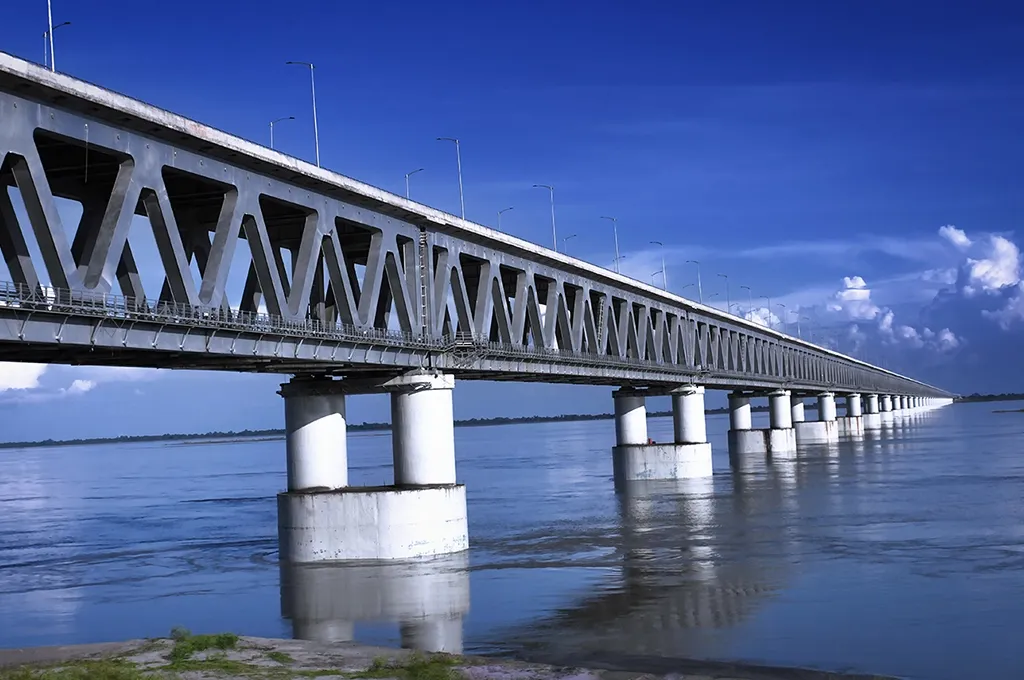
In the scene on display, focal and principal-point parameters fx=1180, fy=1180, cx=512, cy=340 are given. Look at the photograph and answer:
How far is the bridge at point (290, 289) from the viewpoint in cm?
2633

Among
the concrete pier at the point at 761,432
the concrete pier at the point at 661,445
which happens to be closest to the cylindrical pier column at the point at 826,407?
the concrete pier at the point at 761,432

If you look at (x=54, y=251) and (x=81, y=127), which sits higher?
(x=81, y=127)

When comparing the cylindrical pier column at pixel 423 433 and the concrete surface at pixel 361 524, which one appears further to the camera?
the cylindrical pier column at pixel 423 433

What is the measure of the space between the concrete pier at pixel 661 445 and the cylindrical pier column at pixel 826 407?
84.6 meters

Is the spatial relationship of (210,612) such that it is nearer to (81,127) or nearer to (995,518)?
(81,127)

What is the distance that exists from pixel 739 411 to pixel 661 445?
44279 mm

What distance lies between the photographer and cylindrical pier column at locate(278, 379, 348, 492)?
134ft

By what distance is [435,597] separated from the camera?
33250 mm

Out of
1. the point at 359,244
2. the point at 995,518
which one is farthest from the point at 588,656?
the point at 995,518

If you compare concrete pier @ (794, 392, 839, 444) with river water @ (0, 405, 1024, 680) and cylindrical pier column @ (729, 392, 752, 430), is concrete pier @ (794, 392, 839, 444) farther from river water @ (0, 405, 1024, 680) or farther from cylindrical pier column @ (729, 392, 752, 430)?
river water @ (0, 405, 1024, 680)

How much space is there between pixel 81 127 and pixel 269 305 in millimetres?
8425

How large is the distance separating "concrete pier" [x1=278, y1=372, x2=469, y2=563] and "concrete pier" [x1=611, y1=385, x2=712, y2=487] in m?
37.7

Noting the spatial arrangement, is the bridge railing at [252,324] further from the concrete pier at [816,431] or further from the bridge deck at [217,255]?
the concrete pier at [816,431]

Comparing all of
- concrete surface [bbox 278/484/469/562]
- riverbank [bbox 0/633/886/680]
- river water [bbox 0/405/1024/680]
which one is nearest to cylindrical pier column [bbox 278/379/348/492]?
concrete surface [bbox 278/484/469/562]
